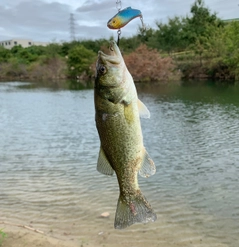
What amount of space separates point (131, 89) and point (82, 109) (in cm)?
2212

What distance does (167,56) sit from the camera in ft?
174

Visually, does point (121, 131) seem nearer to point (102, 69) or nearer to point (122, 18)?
point (102, 69)

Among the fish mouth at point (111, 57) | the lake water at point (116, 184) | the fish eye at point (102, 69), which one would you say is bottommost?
the lake water at point (116, 184)

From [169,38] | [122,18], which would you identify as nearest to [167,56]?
[169,38]

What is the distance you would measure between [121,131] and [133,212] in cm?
65

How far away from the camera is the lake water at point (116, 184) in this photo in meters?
6.29

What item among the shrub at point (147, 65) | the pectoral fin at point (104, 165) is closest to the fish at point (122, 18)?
the pectoral fin at point (104, 165)

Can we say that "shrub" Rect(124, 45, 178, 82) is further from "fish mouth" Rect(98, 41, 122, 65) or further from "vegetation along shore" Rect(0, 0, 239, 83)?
"fish mouth" Rect(98, 41, 122, 65)

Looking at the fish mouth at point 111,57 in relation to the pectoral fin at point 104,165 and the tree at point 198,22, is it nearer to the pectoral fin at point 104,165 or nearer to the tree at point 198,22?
the pectoral fin at point 104,165

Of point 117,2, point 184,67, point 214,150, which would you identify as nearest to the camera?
point 117,2

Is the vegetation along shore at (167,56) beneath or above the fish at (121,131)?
above

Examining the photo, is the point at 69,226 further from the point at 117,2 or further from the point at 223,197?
the point at 117,2

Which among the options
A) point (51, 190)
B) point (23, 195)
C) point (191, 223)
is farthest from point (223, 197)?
point (23, 195)

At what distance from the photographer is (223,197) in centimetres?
795
